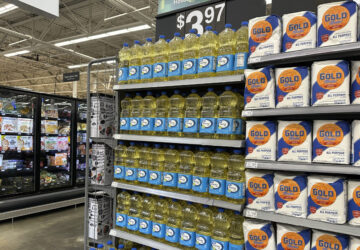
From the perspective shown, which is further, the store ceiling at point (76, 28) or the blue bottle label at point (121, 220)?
the store ceiling at point (76, 28)

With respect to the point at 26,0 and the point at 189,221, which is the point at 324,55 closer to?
the point at 189,221

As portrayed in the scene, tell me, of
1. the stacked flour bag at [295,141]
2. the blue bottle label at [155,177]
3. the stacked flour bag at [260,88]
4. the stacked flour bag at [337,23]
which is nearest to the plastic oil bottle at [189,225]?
the blue bottle label at [155,177]

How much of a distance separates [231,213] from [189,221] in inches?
15.5

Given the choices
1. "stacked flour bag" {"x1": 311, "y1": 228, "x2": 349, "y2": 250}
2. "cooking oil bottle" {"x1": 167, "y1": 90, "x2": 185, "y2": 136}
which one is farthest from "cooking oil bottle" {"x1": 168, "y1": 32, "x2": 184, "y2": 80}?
"stacked flour bag" {"x1": 311, "y1": 228, "x2": 349, "y2": 250}

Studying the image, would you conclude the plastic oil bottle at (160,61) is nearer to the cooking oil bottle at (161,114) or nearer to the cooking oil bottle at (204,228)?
the cooking oil bottle at (161,114)

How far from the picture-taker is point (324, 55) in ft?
6.03

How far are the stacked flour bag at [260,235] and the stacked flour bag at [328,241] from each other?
0.87 ft

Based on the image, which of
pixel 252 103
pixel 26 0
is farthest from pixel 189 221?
pixel 26 0

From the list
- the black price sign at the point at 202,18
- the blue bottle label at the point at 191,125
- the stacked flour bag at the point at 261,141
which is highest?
the black price sign at the point at 202,18

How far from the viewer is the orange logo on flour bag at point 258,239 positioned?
1926 mm

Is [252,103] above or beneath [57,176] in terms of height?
above

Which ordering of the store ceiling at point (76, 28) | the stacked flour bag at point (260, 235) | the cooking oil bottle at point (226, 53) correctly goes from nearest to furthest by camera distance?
the stacked flour bag at point (260, 235)
the cooking oil bottle at point (226, 53)
the store ceiling at point (76, 28)

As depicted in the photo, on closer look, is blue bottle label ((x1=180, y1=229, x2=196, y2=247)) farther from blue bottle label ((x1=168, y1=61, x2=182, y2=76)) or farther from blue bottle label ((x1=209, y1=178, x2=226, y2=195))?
blue bottle label ((x1=168, y1=61, x2=182, y2=76))

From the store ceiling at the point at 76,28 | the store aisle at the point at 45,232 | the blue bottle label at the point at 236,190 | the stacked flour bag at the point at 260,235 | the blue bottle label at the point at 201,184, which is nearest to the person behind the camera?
the stacked flour bag at the point at 260,235
